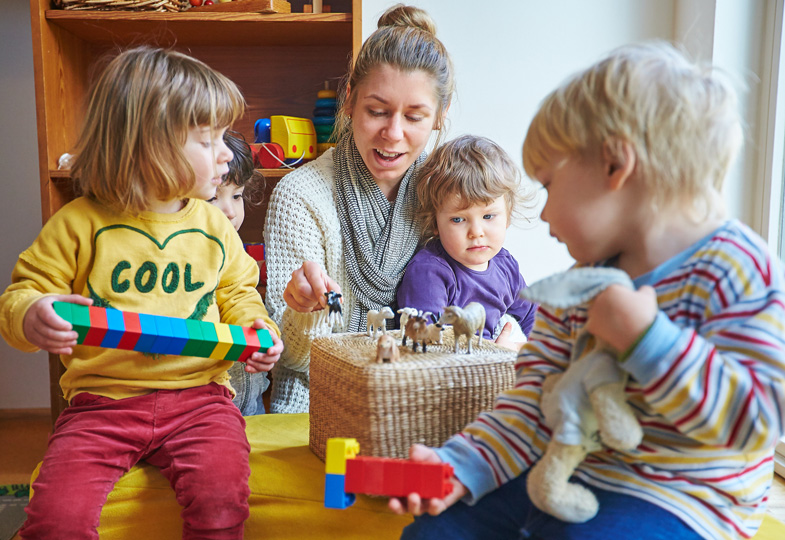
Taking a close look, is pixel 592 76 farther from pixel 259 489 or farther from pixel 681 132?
pixel 259 489

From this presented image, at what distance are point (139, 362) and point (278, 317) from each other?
1.35ft

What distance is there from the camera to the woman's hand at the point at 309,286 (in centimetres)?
121

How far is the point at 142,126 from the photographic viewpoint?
107 centimetres

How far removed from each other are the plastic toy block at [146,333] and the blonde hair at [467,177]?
69 cm

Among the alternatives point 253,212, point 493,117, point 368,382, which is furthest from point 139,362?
point 493,117

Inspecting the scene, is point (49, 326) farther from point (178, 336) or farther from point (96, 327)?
point (178, 336)

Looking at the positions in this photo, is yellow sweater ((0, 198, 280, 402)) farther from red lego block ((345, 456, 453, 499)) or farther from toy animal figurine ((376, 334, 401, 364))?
red lego block ((345, 456, 453, 499))

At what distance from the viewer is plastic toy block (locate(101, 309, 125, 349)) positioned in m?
0.94

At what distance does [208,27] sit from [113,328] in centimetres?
109

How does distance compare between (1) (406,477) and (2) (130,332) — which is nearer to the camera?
(1) (406,477)

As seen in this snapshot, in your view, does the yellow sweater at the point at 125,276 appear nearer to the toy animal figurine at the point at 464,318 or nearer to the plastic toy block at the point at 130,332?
the plastic toy block at the point at 130,332

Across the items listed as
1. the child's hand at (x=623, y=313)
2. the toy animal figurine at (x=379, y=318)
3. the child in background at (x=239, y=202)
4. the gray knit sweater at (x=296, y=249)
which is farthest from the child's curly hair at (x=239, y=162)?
the child's hand at (x=623, y=313)

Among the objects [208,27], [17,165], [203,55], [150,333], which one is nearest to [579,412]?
[150,333]

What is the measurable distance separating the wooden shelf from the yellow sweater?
72cm
